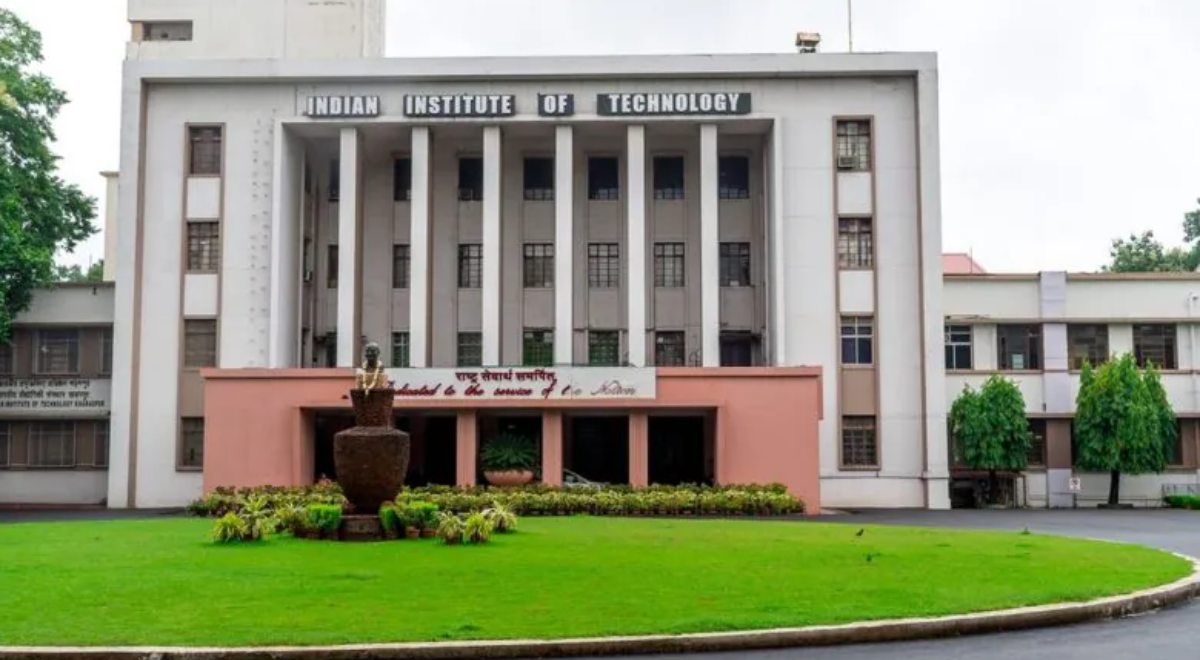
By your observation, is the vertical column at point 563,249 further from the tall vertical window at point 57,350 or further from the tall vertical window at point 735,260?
the tall vertical window at point 57,350

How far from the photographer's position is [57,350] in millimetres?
41188

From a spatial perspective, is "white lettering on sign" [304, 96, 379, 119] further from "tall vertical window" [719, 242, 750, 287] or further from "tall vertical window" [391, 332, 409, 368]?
"tall vertical window" [719, 242, 750, 287]

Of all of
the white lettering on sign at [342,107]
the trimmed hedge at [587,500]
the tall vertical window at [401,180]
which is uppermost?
the white lettering on sign at [342,107]

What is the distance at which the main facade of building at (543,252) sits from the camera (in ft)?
124

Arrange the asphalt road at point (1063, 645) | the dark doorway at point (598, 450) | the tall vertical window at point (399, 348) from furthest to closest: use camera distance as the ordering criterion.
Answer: the tall vertical window at point (399, 348) → the dark doorway at point (598, 450) → the asphalt road at point (1063, 645)

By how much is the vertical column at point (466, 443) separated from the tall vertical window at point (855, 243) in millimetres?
11681

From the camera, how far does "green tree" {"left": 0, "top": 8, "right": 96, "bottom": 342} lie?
3744cm

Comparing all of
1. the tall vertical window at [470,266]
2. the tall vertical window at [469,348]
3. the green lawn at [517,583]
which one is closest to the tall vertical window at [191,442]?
the tall vertical window at [469,348]

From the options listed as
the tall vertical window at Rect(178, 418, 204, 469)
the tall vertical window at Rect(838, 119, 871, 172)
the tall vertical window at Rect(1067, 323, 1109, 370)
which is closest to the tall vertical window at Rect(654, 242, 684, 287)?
the tall vertical window at Rect(838, 119, 871, 172)

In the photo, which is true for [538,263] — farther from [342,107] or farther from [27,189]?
[27,189]

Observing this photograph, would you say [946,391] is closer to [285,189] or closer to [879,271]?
[879,271]

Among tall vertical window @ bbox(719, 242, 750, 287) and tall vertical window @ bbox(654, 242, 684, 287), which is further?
tall vertical window @ bbox(654, 242, 684, 287)

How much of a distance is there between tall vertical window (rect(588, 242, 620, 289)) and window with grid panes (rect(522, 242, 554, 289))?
4.12 ft

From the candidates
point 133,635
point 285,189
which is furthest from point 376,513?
point 285,189
